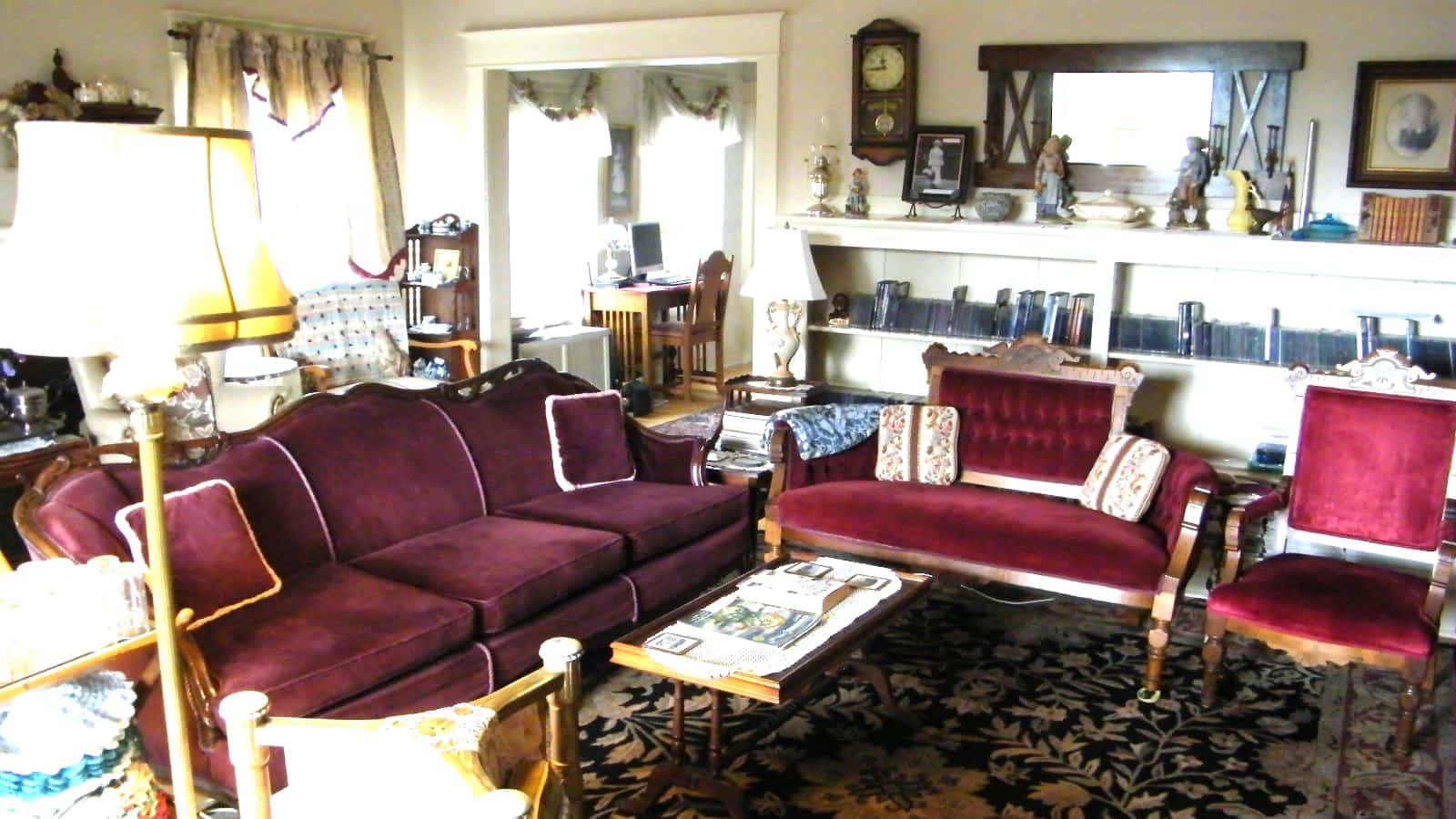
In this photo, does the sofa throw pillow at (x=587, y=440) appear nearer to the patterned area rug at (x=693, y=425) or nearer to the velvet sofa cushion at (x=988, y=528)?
the velvet sofa cushion at (x=988, y=528)

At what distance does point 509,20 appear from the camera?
259 inches

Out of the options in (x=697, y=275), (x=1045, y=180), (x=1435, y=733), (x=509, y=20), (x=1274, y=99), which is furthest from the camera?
(x=697, y=275)

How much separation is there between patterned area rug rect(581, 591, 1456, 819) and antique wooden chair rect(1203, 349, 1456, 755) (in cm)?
16

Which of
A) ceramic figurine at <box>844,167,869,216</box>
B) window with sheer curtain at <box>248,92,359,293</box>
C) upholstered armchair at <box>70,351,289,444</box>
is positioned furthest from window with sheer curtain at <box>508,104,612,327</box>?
ceramic figurine at <box>844,167,869,216</box>

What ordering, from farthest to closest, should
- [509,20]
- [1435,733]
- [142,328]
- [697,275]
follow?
[697,275], [509,20], [1435,733], [142,328]

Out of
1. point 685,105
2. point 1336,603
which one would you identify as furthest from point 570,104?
point 1336,603

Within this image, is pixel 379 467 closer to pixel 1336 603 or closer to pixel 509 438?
pixel 509 438

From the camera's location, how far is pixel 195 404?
5309mm

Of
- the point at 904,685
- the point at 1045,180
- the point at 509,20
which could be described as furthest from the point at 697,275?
the point at 904,685

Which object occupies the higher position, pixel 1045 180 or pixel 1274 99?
pixel 1274 99

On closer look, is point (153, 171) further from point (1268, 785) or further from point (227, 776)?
point (1268, 785)

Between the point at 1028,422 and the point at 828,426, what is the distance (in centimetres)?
76

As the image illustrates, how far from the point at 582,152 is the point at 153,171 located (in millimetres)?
7038

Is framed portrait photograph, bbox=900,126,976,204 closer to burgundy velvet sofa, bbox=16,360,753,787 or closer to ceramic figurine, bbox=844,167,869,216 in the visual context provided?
ceramic figurine, bbox=844,167,869,216
